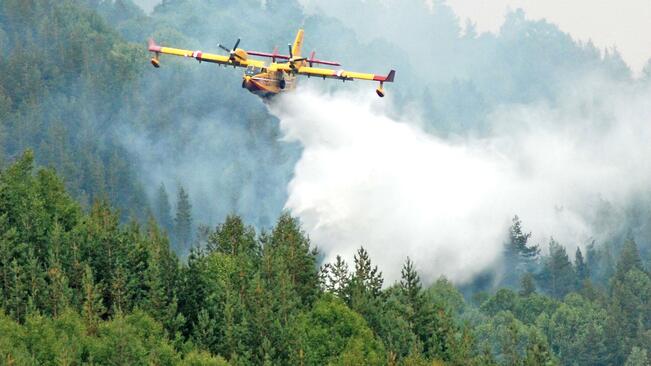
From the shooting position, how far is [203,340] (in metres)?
102

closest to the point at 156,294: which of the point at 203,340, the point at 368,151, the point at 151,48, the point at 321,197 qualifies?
the point at 203,340

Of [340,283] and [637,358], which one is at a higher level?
[637,358]

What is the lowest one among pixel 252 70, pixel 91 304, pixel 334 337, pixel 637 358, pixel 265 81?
pixel 334 337

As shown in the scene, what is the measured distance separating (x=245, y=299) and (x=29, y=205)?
14764mm

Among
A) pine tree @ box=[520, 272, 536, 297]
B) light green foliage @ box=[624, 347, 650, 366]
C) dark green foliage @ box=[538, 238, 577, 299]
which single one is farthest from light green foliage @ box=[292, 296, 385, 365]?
dark green foliage @ box=[538, 238, 577, 299]

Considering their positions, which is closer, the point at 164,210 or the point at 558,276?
the point at 164,210

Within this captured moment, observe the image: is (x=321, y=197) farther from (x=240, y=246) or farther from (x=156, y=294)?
(x=156, y=294)

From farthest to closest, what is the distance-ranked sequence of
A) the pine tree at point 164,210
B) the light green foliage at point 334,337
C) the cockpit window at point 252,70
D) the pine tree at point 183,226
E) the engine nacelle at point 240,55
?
the pine tree at point 164,210, the pine tree at point 183,226, the engine nacelle at point 240,55, the cockpit window at point 252,70, the light green foliage at point 334,337

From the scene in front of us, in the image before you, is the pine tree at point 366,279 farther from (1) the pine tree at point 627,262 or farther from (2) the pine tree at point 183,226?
(1) the pine tree at point 627,262

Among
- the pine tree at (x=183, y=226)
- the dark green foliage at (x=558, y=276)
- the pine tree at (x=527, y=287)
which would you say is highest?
the pine tree at (x=183, y=226)

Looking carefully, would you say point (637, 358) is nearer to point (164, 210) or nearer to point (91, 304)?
point (164, 210)

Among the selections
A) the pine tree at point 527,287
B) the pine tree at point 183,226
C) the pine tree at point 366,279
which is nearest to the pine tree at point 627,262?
the pine tree at point 527,287

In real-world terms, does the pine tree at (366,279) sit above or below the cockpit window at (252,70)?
below

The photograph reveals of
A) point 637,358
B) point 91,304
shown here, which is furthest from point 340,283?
point 637,358
